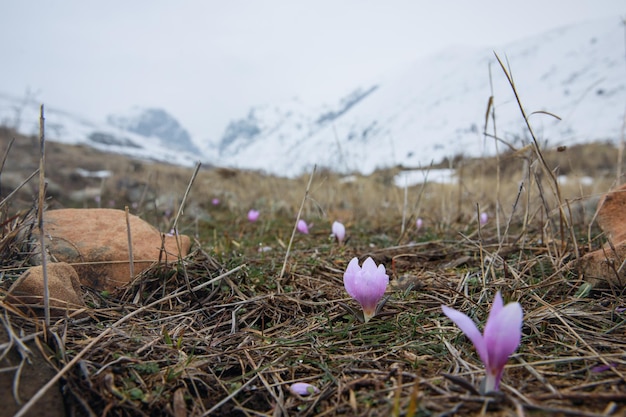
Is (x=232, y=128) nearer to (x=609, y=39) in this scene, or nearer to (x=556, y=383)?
(x=609, y=39)

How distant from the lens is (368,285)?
1271 millimetres

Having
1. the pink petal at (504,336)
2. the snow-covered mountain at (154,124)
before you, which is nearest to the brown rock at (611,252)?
the pink petal at (504,336)

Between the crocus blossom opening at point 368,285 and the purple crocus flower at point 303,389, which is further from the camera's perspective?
the crocus blossom opening at point 368,285

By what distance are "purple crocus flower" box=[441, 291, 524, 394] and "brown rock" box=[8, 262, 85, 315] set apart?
1.06m

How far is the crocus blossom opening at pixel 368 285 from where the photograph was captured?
127cm

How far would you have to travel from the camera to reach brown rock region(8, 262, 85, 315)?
3.68ft

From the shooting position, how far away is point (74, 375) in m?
0.89

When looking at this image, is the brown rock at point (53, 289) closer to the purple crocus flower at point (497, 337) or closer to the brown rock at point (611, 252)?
the purple crocus flower at point (497, 337)

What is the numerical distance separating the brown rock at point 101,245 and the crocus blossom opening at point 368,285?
29.0 inches

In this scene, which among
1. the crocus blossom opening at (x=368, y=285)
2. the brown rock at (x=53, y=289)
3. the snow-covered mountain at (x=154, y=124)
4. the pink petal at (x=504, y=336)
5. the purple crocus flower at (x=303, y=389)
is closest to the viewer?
the pink petal at (x=504, y=336)

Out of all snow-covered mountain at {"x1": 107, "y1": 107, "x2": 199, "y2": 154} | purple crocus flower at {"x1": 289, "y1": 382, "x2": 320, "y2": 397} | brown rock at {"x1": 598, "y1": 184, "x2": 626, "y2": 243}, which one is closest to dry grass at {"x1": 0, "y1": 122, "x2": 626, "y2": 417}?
purple crocus flower at {"x1": 289, "y1": 382, "x2": 320, "y2": 397}

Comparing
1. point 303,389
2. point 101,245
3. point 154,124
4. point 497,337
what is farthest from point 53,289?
point 154,124

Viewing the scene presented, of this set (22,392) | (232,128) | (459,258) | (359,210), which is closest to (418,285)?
(459,258)

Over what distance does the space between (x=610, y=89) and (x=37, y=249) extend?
52.4m
